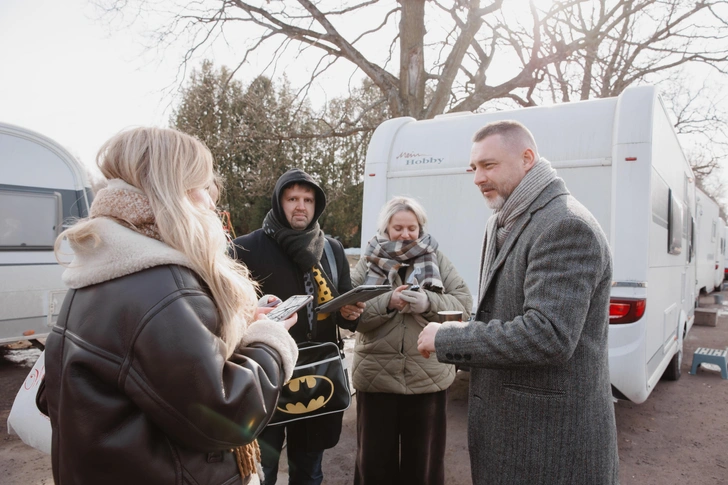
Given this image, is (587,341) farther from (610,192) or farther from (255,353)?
(610,192)

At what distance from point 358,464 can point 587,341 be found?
69.5 inches

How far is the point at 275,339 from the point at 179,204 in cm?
50

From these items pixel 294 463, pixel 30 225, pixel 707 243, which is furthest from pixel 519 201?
pixel 707 243

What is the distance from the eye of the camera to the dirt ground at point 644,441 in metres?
3.60

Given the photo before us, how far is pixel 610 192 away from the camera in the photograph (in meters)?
3.74

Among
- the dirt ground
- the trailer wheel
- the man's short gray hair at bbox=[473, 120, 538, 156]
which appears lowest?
the dirt ground

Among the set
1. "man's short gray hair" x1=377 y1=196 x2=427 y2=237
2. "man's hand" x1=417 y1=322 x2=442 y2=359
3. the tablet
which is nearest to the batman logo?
the tablet

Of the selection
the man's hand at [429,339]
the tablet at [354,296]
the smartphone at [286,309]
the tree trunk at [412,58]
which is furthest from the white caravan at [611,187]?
the tree trunk at [412,58]

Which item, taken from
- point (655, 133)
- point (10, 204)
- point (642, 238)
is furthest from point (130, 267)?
point (10, 204)

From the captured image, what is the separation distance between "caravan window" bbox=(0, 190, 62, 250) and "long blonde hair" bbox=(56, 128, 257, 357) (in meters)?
5.06

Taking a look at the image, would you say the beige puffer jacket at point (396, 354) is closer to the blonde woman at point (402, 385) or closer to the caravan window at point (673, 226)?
the blonde woman at point (402, 385)

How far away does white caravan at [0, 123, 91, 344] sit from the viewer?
17.0ft

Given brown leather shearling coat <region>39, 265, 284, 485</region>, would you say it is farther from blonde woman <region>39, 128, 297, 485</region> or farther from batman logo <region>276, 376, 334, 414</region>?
batman logo <region>276, 376, 334, 414</region>

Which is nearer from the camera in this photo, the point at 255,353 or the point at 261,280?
Answer: the point at 255,353
